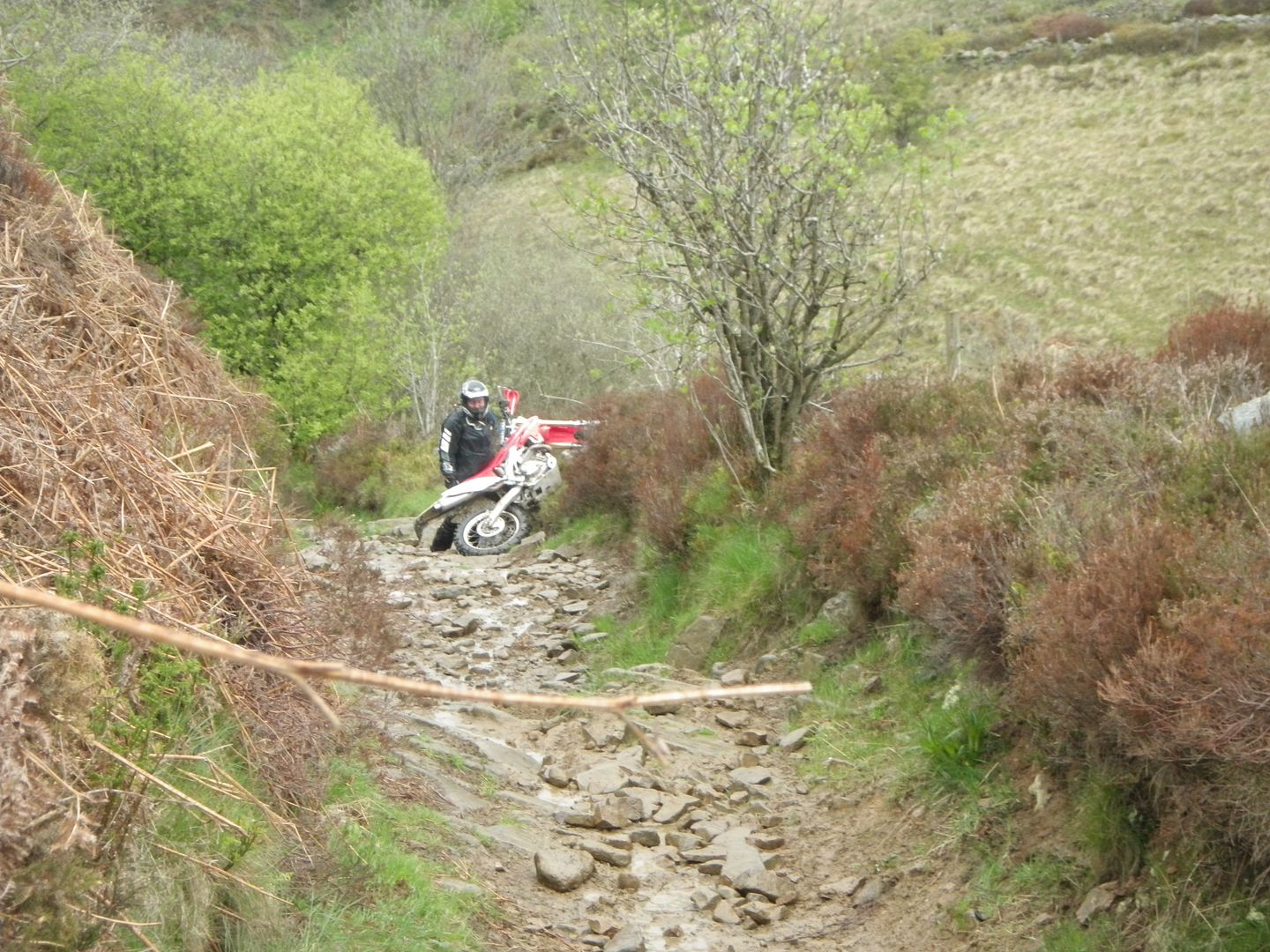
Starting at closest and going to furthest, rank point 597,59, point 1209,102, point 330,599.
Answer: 1. point 330,599
2. point 597,59
3. point 1209,102

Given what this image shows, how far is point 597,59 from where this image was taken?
1124 centimetres

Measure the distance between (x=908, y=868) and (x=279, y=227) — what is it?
23080 millimetres

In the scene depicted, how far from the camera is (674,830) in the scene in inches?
256

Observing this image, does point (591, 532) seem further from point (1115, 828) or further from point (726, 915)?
point (1115, 828)

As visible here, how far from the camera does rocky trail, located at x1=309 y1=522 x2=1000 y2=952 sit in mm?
5352

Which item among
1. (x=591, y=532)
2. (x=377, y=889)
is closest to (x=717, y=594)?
(x=591, y=532)

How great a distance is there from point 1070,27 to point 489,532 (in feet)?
136

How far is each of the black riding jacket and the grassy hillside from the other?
14463mm

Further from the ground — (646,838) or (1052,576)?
(1052,576)

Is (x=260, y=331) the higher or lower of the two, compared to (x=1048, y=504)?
lower

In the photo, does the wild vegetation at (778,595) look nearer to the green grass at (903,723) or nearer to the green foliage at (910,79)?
the green grass at (903,723)

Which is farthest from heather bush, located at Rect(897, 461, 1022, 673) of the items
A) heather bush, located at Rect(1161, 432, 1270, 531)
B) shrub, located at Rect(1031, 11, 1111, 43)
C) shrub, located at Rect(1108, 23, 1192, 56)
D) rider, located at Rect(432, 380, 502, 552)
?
shrub, located at Rect(1031, 11, 1111, 43)

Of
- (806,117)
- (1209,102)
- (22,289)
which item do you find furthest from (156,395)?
(1209,102)

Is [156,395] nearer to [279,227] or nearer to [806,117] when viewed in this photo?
[806,117]
